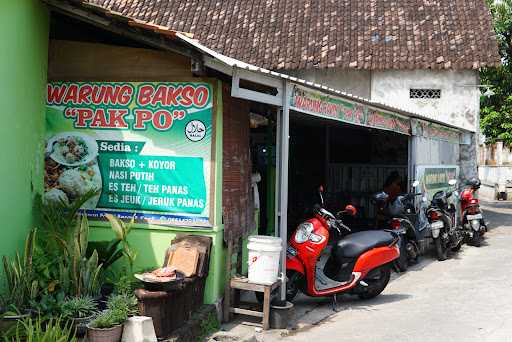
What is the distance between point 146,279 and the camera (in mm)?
5055

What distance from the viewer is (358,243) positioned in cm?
714

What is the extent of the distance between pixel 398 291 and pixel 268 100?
3602mm

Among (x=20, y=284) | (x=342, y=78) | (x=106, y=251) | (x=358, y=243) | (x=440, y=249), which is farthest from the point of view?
(x=342, y=78)

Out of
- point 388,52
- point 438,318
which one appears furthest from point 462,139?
point 438,318

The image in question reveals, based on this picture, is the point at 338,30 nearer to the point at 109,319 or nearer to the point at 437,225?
the point at 437,225

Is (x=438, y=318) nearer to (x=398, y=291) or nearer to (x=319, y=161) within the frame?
(x=398, y=291)

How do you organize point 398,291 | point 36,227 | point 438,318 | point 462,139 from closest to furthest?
point 36,227 < point 438,318 < point 398,291 < point 462,139

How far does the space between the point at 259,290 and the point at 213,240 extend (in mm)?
688

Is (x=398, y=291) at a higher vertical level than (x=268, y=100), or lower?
lower

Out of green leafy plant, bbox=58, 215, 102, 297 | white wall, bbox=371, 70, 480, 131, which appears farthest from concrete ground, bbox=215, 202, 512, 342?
white wall, bbox=371, 70, 480, 131

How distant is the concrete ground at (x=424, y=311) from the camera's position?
232 inches

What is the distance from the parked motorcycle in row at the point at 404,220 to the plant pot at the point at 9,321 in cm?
593

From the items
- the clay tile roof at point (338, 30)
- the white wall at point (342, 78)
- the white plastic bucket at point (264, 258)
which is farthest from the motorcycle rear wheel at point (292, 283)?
the white wall at point (342, 78)

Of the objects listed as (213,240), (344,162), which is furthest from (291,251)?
(344,162)
